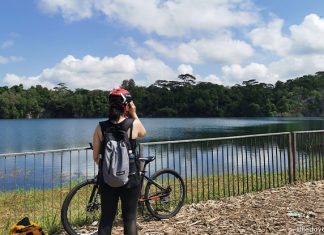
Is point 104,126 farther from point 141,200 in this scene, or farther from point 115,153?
point 141,200

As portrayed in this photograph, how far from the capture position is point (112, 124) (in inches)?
154

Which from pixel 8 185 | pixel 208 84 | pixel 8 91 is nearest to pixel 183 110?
pixel 208 84

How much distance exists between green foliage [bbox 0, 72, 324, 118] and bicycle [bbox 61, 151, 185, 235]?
506ft

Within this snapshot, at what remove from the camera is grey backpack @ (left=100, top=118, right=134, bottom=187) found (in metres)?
3.77

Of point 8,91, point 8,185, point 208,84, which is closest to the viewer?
point 8,185

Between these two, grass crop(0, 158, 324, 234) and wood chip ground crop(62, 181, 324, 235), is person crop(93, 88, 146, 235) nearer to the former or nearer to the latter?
wood chip ground crop(62, 181, 324, 235)

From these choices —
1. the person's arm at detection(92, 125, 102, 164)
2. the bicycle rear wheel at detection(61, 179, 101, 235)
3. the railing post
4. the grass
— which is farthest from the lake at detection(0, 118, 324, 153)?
the person's arm at detection(92, 125, 102, 164)

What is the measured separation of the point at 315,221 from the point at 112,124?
11.6ft

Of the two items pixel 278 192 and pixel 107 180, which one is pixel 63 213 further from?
pixel 278 192

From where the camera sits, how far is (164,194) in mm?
6328

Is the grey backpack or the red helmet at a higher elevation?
the red helmet

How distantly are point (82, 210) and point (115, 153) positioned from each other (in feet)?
8.63

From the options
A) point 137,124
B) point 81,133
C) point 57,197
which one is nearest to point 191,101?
point 81,133

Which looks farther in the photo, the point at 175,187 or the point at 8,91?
the point at 8,91
